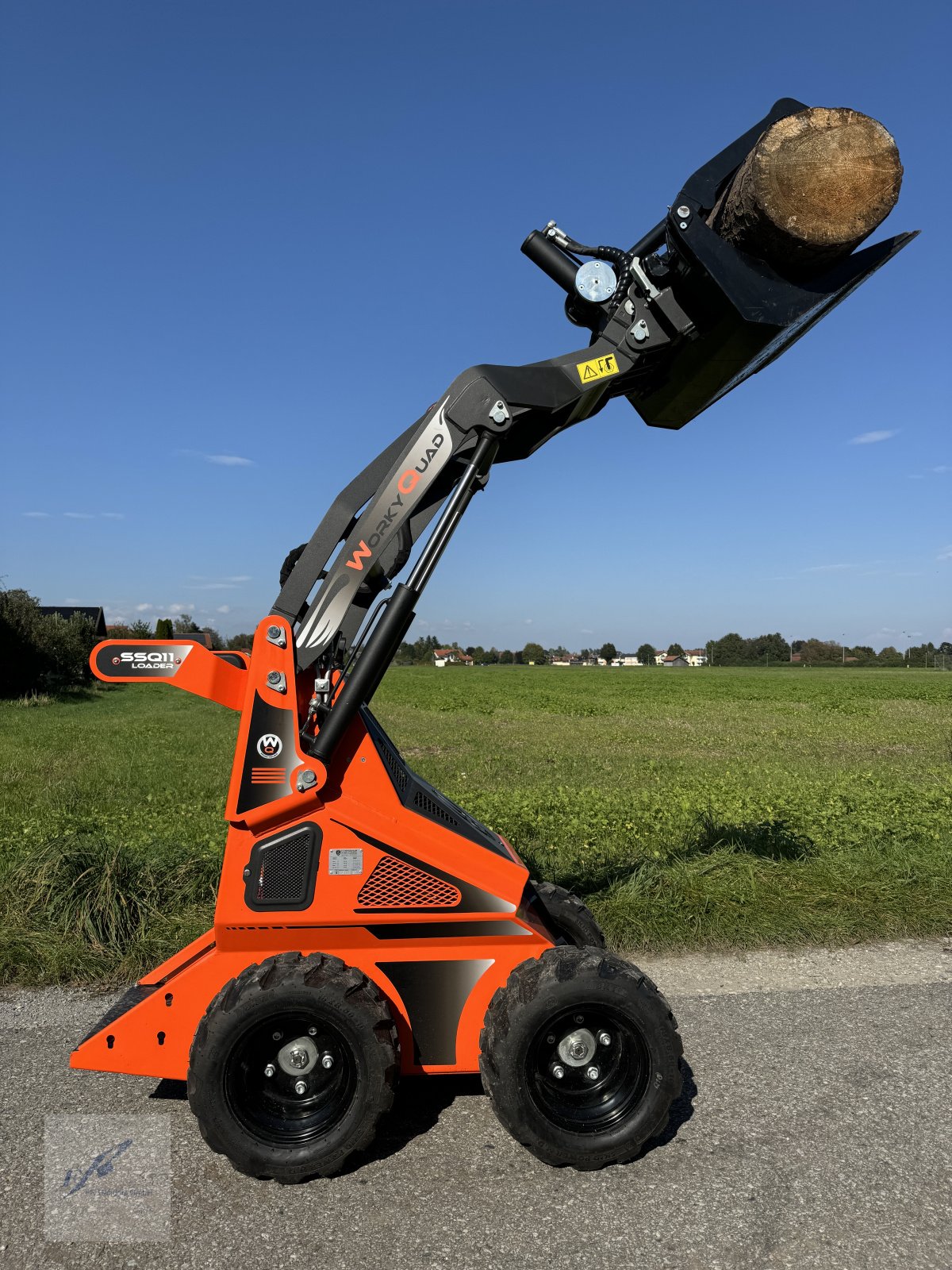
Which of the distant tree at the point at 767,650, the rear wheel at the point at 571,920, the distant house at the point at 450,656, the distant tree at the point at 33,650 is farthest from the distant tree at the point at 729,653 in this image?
the rear wheel at the point at 571,920

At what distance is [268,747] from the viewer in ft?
12.6

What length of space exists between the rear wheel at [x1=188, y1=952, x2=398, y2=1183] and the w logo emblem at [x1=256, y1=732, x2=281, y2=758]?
0.80 meters

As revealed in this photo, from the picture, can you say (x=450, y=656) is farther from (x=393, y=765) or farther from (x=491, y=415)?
(x=491, y=415)

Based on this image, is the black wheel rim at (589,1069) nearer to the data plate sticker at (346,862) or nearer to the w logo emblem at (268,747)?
the data plate sticker at (346,862)

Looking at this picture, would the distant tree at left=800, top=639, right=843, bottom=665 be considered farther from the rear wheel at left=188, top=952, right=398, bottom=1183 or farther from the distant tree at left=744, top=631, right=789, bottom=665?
the rear wheel at left=188, top=952, right=398, bottom=1183

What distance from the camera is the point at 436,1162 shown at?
351 centimetres

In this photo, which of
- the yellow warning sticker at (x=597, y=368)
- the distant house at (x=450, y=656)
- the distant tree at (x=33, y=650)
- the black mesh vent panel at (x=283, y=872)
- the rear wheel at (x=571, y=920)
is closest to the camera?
the black mesh vent panel at (x=283, y=872)

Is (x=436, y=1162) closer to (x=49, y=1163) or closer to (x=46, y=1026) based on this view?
(x=49, y=1163)

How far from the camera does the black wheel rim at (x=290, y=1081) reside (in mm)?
3453

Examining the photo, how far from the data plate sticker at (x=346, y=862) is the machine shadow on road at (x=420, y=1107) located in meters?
0.93

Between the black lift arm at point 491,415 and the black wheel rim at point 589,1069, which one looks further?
the black lift arm at point 491,415

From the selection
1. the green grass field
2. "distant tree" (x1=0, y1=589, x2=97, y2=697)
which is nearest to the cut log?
the green grass field

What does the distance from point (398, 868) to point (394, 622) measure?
40.2 inches

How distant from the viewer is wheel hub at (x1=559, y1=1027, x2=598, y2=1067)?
3605mm
